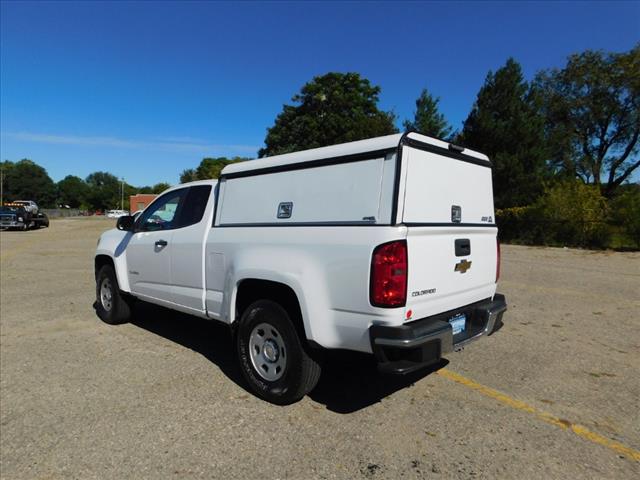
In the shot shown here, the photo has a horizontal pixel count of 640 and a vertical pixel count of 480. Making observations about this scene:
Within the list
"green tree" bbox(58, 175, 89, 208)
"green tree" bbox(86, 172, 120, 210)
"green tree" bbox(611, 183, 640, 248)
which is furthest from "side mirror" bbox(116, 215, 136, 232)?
"green tree" bbox(58, 175, 89, 208)

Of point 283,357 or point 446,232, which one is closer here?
point 446,232

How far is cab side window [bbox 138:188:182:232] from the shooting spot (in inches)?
198

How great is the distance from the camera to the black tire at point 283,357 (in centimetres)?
346

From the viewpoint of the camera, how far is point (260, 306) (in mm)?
3742

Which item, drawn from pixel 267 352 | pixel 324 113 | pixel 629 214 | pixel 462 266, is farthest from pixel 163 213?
pixel 324 113

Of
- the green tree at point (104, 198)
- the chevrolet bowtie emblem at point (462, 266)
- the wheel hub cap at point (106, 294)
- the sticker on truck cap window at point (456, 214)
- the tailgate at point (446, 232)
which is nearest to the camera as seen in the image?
the tailgate at point (446, 232)

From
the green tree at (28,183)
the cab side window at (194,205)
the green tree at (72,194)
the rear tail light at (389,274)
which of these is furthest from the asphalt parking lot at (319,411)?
the green tree at (72,194)

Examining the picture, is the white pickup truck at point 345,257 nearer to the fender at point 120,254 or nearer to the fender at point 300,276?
the fender at point 300,276

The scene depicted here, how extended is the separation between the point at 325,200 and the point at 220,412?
1.91m

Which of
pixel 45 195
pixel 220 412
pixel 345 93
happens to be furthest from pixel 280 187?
pixel 45 195

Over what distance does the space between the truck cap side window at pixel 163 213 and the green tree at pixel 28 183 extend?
142870 mm

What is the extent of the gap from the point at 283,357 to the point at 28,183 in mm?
150566

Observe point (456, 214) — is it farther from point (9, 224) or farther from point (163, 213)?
point (9, 224)

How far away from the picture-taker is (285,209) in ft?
12.0
